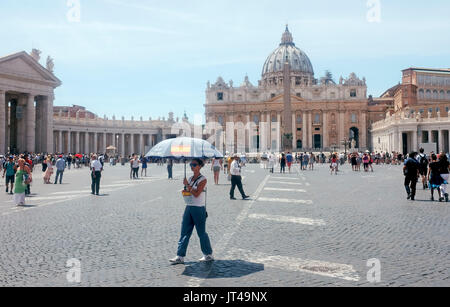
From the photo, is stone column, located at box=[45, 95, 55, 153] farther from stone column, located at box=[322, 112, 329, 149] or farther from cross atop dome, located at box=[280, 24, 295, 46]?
cross atop dome, located at box=[280, 24, 295, 46]

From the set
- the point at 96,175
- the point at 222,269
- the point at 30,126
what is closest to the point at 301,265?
the point at 222,269

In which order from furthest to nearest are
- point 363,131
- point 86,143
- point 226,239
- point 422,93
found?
point 363,131
point 422,93
point 86,143
point 226,239

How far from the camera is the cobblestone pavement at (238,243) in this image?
17.8ft

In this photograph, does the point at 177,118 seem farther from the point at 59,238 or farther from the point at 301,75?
the point at 59,238

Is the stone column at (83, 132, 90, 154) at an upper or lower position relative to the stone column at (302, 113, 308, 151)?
lower

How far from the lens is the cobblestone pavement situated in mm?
5434

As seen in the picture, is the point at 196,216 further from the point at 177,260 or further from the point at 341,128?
the point at 341,128

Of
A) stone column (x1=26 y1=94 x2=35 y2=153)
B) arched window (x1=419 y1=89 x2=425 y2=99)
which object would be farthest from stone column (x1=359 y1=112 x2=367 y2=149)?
stone column (x1=26 y1=94 x2=35 y2=153)

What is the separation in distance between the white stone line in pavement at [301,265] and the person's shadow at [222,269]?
0.20 metres

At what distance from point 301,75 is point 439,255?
357 ft

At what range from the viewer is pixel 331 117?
91.2m

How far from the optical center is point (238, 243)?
7.39m

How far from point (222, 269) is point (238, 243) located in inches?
61.7

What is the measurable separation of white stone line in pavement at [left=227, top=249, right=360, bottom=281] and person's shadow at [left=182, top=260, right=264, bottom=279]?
7.8 inches
